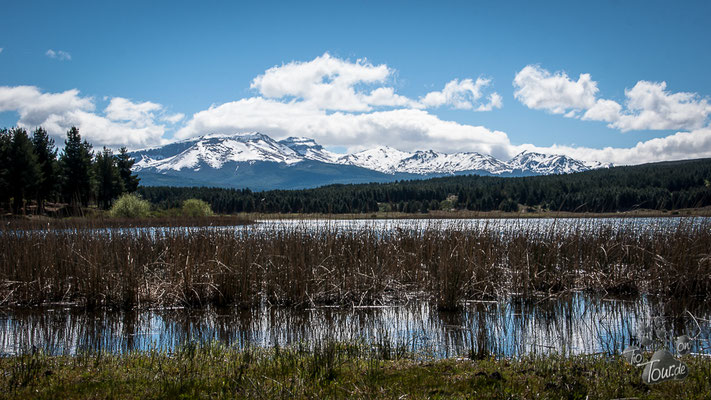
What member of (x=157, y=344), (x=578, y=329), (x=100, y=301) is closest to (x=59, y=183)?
(x=100, y=301)

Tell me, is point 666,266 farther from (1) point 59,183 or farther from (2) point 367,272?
(1) point 59,183

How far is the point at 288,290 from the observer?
1033cm

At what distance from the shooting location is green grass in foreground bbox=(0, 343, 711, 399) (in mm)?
4438

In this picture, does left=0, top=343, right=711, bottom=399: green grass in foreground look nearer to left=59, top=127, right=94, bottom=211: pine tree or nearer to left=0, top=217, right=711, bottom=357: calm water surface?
left=0, top=217, right=711, bottom=357: calm water surface

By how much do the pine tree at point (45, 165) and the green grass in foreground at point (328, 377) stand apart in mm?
50622

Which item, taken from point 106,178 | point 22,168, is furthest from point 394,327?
point 106,178

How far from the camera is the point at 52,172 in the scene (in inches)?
2106

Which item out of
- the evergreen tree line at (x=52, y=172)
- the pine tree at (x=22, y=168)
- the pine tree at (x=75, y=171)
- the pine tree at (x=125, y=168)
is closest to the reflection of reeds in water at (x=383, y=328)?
the evergreen tree line at (x=52, y=172)

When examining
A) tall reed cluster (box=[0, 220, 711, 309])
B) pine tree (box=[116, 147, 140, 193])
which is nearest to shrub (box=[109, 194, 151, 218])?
pine tree (box=[116, 147, 140, 193])

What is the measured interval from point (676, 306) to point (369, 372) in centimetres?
734

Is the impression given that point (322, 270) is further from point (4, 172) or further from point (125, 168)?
point (125, 168)

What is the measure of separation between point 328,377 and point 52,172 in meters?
59.3

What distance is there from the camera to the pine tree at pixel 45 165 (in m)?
50.5

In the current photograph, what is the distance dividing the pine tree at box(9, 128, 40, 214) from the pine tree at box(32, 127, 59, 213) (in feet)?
4.65
